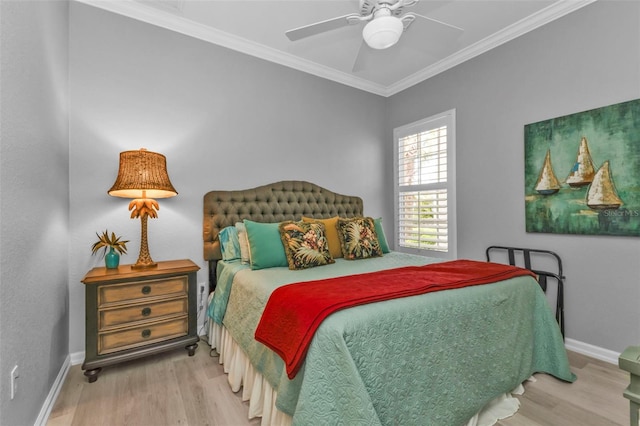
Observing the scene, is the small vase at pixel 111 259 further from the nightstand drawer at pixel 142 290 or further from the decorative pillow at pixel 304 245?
the decorative pillow at pixel 304 245

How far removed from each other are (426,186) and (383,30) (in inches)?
90.2

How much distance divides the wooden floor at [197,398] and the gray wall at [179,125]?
0.63 m

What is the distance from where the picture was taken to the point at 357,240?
2.78 meters

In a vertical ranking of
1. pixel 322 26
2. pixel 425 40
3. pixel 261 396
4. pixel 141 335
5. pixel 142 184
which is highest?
pixel 425 40

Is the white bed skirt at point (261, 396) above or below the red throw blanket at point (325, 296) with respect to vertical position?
below

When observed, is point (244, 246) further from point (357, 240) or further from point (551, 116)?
point (551, 116)

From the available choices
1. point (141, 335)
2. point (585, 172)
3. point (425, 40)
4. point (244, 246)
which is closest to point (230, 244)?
point (244, 246)

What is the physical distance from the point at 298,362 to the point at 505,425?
126 cm

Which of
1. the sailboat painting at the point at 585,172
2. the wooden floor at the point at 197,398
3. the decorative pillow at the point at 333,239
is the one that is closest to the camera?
the wooden floor at the point at 197,398

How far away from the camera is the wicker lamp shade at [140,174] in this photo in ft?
7.12

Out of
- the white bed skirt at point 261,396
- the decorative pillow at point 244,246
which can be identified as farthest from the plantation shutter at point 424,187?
the decorative pillow at point 244,246

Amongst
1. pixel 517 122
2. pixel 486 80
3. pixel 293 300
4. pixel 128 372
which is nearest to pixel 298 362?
pixel 293 300

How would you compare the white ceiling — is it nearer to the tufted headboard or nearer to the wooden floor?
the tufted headboard

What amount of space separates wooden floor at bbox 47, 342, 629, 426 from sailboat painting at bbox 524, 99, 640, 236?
1.11 metres
